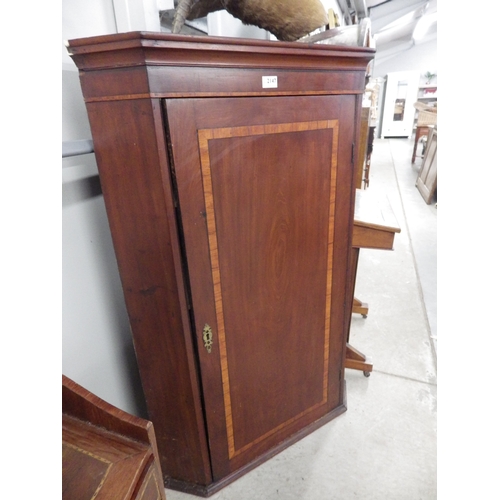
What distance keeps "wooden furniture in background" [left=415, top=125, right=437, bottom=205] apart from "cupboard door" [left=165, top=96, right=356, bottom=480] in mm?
3742

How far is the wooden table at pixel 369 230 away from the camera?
149cm

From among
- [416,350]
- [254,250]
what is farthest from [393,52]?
[254,250]

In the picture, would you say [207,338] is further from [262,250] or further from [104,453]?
[104,453]

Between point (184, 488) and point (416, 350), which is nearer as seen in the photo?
point (184, 488)

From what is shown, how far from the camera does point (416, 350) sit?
6.61ft

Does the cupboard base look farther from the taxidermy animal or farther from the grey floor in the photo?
the taxidermy animal

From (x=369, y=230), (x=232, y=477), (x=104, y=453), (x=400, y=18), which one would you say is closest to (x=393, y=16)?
(x=400, y=18)

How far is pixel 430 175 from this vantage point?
15.2 ft

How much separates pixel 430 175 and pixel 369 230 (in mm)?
3758

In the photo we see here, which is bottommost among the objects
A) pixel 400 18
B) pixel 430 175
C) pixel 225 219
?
pixel 430 175

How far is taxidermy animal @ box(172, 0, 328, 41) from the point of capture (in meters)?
1.03
